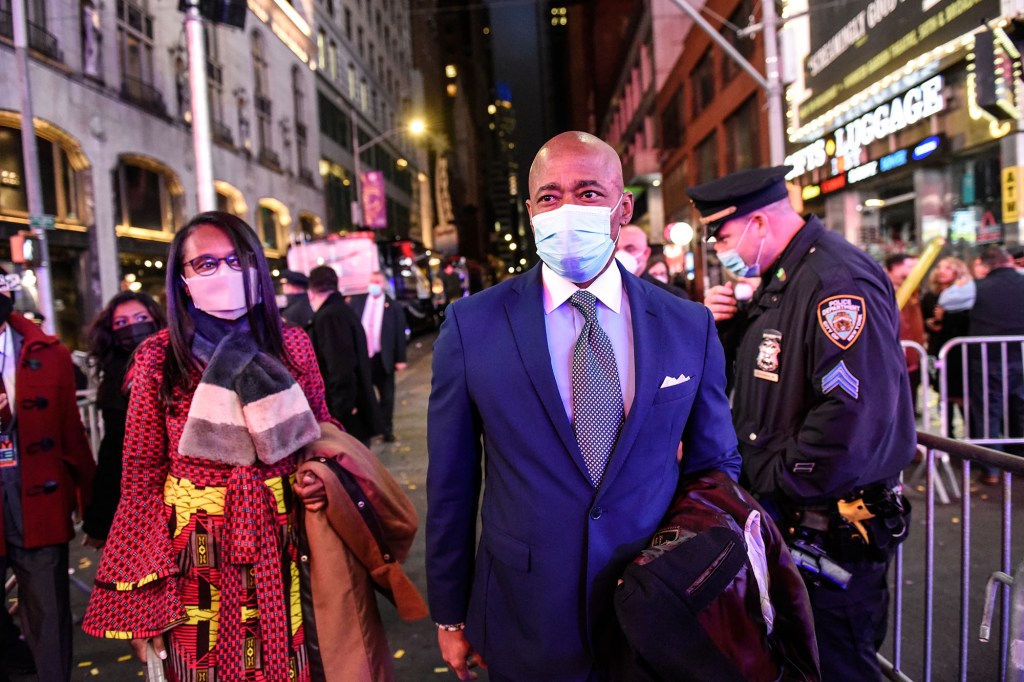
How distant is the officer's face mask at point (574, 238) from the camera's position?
2.02 metres

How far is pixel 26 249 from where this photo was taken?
13.4 meters

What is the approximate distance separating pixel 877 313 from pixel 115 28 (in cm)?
2370

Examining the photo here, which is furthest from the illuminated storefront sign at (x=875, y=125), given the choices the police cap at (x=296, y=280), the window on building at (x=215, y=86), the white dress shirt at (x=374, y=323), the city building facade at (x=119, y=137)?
the window on building at (x=215, y=86)

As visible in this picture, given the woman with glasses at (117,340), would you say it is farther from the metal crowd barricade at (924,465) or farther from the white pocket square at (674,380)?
the metal crowd barricade at (924,465)

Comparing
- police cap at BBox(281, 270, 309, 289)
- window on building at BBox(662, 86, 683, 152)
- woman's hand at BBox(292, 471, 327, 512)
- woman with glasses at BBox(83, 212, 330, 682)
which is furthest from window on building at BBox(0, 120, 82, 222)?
window on building at BBox(662, 86, 683, 152)

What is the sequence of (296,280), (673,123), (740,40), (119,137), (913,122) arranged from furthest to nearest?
(673,123)
(740,40)
(119,137)
(913,122)
(296,280)

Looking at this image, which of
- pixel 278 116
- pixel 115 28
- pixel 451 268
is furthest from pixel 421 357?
pixel 451 268

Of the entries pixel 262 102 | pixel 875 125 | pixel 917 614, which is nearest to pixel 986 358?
pixel 917 614

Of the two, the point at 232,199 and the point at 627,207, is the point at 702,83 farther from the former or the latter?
the point at 627,207

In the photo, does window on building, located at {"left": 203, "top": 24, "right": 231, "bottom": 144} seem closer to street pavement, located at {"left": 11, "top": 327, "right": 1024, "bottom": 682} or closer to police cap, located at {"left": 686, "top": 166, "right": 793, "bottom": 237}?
street pavement, located at {"left": 11, "top": 327, "right": 1024, "bottom": 682}

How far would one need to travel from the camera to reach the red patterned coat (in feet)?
10.9

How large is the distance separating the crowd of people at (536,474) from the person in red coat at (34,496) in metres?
0.01

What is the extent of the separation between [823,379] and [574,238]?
1.19 metres

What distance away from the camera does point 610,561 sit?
1862 millimetres
